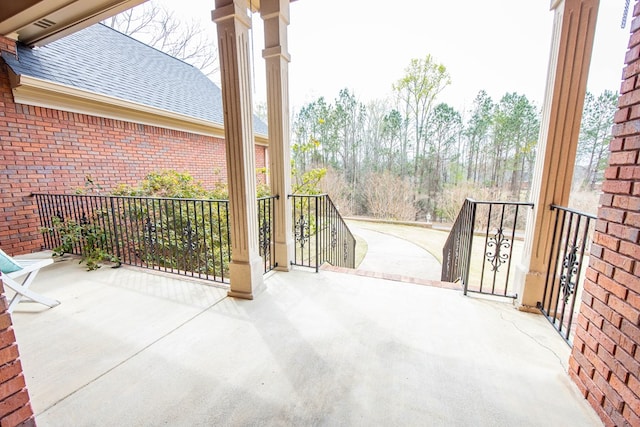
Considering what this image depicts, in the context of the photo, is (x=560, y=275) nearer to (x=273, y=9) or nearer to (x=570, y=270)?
(x=570, y=270)

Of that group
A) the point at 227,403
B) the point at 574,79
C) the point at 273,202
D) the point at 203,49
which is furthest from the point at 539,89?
the point at 227,403

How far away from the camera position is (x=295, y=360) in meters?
1.77

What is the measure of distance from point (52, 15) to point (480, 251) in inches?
394

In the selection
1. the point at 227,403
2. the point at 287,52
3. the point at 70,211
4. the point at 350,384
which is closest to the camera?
the point at 227,403

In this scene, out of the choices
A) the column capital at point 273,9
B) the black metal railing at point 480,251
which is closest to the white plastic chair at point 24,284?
the column capital at point 273,9

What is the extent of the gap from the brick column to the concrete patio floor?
0.33 metres

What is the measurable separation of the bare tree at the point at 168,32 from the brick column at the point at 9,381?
1182 cm

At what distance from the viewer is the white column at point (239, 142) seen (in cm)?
236

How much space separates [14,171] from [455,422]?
5.94m

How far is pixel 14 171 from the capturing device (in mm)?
3758

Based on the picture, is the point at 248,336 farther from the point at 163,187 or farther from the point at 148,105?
the point at 148,105

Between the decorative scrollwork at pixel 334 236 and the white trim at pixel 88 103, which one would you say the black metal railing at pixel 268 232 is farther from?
the white trim at pixel 88 103

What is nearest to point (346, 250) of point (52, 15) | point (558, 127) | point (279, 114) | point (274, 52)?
point (279, 114)

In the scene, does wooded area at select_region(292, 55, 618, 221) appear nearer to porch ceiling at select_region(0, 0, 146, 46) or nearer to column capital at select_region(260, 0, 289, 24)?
porch ceiling at select_region(0, 0, 146, 46)
